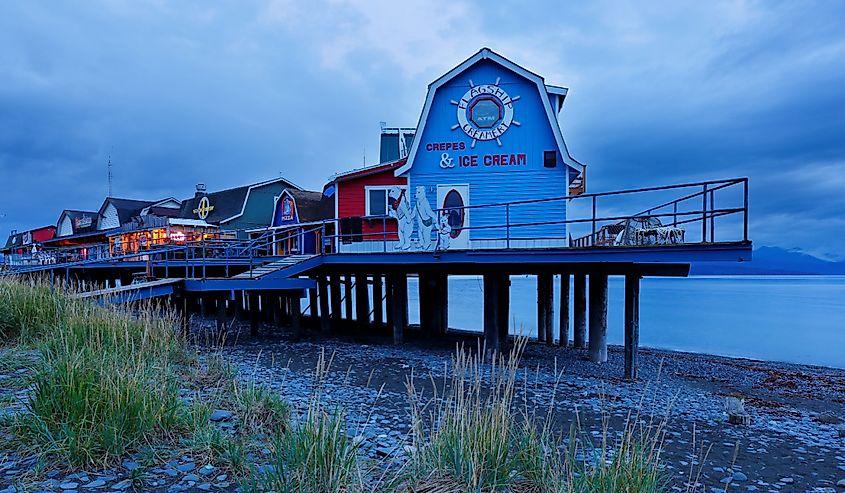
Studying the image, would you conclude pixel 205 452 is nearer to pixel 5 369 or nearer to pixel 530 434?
pixel 530 434

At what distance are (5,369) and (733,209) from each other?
1072cm

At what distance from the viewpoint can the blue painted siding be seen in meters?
15.1

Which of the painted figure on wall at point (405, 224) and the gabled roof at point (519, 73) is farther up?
the gabled roof at point (519, 73)

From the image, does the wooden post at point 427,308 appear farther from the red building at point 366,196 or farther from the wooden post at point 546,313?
the wooden post at point 546,313

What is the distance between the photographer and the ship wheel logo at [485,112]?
15250 millimetres

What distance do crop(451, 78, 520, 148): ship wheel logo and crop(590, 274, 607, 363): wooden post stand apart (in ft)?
15.7

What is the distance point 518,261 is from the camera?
39.5ft

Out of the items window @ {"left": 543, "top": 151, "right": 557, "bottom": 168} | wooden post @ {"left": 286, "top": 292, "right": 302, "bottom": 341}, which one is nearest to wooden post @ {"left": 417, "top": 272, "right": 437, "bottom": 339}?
wooden post @ {"left": 286, "top": 292, "right": 302, "bottom": 341}

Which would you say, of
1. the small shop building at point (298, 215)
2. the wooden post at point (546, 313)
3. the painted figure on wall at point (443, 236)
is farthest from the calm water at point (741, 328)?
the small shop building at point (298, 215)

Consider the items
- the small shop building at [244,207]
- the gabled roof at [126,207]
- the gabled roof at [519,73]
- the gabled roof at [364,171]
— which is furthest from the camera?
the gabled roof at [126,207]

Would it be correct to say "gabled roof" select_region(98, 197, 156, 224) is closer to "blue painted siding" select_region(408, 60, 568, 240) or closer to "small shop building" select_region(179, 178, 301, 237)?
"small shop building" select_region(179, 178, 301, 237)

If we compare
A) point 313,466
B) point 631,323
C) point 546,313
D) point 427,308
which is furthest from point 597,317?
point 313,466

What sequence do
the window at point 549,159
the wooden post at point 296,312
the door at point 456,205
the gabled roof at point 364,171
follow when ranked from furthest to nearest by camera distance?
the gabled roof at point 364,171 < the wooden post at point 296,312 < the door at point 456,205 < the window at point 549,159

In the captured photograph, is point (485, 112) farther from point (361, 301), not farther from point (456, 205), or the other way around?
point (361, 301)
